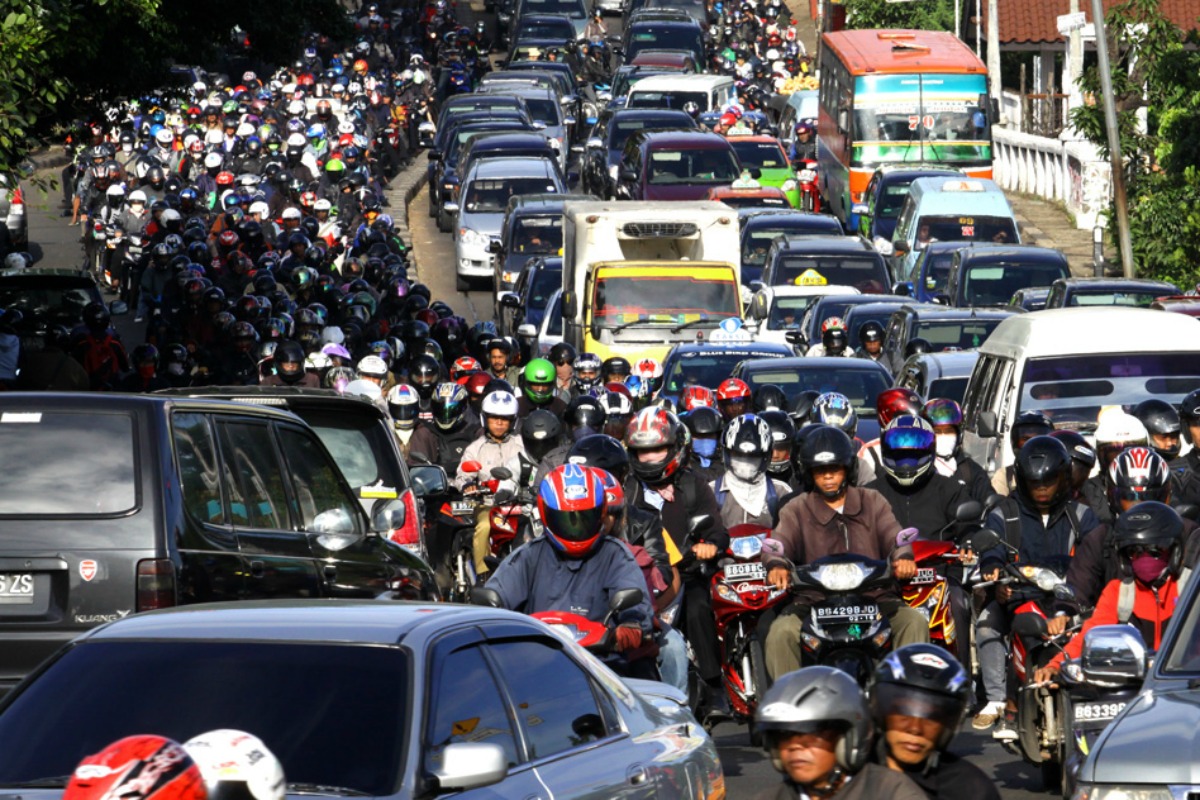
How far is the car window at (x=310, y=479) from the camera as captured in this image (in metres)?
10.8

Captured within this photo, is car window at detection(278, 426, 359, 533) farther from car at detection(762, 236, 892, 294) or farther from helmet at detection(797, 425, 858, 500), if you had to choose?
car at detection(762, 236, 892, 294)

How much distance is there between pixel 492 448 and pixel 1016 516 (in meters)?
4.72

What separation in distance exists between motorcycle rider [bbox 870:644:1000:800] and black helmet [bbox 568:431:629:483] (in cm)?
598

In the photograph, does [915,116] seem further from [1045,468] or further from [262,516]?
[262,516]

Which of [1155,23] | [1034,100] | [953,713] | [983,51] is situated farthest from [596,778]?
[983,51]

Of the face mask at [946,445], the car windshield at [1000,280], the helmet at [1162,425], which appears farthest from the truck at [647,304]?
the helmet at [1162,425]

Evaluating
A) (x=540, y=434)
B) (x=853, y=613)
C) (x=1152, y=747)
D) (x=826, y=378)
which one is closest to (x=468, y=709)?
(x=1152, y=747)

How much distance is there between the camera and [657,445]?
1277cm

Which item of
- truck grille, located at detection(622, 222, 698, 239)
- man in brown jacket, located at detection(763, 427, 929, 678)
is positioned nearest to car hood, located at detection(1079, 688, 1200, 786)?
man in brown jacket, located at detection(763, 427, 929, 678)

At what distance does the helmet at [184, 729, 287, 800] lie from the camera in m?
5.18

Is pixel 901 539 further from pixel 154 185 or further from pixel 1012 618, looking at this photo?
pixel 154 185

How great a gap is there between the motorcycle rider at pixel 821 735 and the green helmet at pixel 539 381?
12.2 meters

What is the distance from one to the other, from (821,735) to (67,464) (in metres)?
4.38

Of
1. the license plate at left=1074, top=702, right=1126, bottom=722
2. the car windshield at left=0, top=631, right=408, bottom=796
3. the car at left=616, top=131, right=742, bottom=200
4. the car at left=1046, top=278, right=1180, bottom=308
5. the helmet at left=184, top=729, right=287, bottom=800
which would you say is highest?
the car at left=616, top=131, right=742, bottom=200
